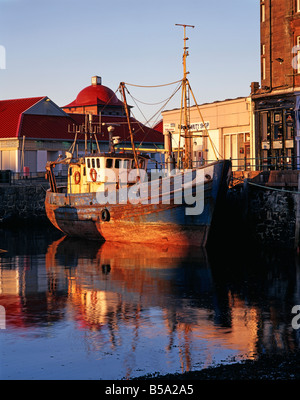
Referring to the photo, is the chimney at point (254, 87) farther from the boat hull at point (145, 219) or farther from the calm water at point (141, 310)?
the calm water at point (141, 310)

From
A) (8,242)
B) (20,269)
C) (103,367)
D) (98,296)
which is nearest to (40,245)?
(8,242)

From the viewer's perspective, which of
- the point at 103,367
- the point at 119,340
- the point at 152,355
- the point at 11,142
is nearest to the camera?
the point at 103,367

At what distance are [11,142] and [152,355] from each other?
53221 mm

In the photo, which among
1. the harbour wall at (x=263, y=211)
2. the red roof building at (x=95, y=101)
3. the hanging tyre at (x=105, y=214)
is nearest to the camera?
the harbour wall at (x=263, y=211)

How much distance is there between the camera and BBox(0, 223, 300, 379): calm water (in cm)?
1421

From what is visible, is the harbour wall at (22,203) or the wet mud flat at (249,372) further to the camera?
the harbour wall at (22,203)

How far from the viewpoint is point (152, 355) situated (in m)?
14.6

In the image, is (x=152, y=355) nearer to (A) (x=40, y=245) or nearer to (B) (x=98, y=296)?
(B) (x=98, y=296)

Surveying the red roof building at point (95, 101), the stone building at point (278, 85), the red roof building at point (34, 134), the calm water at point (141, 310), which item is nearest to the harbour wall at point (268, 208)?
the calm water at point (141, 310)

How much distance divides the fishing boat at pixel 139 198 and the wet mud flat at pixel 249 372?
19604mm

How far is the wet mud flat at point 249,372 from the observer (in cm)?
1247

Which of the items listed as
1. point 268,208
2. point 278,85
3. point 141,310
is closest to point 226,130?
point 278,85

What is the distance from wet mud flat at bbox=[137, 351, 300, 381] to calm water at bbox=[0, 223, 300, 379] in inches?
21.8

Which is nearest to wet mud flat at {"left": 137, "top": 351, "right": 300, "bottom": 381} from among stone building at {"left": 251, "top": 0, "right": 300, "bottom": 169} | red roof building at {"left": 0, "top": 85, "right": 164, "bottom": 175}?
stone building at {"left": 251, "top": 0, "right": 300, "bottom": 169}
